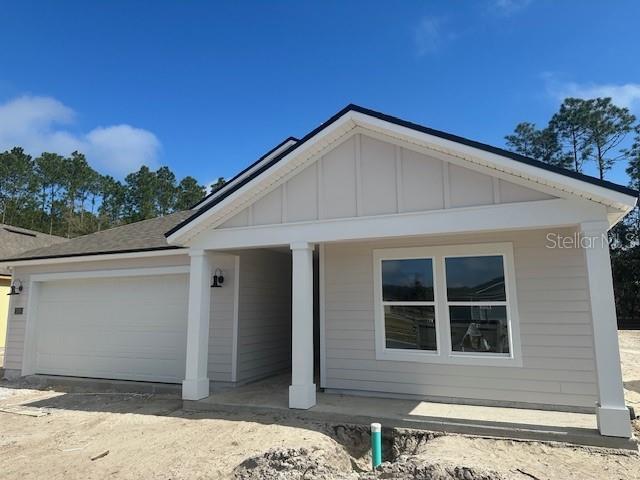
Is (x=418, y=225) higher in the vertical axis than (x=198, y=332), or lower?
higher

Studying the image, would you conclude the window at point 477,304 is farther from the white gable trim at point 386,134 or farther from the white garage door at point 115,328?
the white garage door at point 115,328

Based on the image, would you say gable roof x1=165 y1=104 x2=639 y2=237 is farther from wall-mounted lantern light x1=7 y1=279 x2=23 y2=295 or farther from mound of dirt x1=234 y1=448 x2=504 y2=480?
wall-mounted lantern light x1=7 y1=279 x2=23 y2=295

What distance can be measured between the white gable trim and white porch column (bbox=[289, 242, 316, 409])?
52.2 inches

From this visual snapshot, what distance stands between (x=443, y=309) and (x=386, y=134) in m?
3.18

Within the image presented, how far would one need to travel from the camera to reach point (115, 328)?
9.86m

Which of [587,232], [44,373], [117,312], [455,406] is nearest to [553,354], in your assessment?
[455,406]

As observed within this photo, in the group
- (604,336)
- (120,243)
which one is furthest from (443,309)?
(120,243)

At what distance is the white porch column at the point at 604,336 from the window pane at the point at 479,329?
65.6 inches

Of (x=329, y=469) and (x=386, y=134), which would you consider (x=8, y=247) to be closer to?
(x=386, y=134)

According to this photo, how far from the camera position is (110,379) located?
9.66m

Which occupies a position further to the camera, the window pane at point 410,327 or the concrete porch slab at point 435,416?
the window pane at point 410,327

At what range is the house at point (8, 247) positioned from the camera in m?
17.0

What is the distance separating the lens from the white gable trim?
17.0 feet

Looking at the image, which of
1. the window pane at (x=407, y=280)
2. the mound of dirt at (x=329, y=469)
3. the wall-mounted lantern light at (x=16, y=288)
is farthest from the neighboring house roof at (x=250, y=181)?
the mound of dirt at (x=329, y=469)
